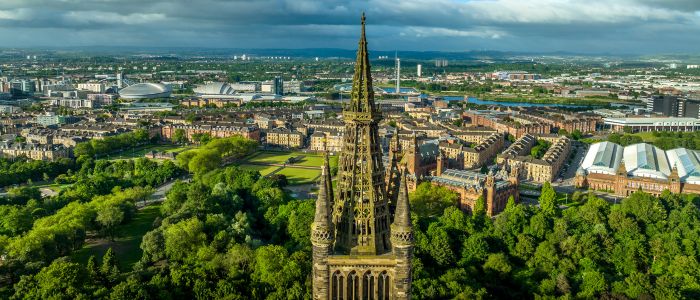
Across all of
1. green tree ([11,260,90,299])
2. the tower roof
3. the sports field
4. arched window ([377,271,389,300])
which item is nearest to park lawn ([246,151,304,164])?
the sports field

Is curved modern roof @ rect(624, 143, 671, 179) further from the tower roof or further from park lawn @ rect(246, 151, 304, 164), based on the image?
the tower roof

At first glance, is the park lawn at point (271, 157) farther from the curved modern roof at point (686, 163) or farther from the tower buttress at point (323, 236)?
the tower buttress at point (323, 236)

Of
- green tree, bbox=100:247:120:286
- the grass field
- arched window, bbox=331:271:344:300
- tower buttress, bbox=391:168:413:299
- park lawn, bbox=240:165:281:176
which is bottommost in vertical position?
park lawn, bbox=240:165:281:176

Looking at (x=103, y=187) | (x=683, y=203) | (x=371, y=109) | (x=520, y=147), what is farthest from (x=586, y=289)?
(x=520, y=147)

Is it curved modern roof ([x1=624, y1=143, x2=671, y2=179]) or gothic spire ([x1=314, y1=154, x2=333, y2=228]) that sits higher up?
gothic spire ([x1=314, y1=154, x2=333, y2=228])

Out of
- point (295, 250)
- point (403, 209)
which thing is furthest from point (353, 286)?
point (295, 250)

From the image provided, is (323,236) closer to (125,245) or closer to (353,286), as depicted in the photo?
(353,286)

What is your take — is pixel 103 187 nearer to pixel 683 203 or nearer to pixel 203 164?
pixel 203 164
